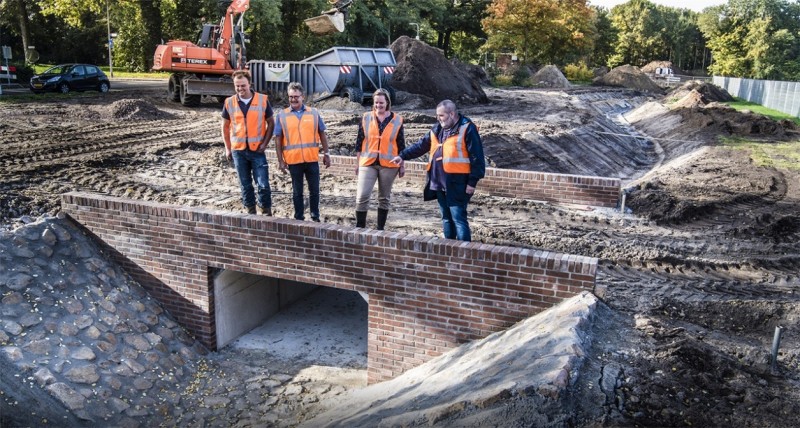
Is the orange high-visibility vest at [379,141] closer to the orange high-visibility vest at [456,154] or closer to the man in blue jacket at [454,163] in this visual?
the man in blue jacket at [454,163]

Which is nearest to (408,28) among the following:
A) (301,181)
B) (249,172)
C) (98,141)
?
(98,141)

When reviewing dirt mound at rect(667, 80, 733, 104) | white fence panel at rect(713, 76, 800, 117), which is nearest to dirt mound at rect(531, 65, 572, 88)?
dirt mound at rect(667, 80, 733, 104)

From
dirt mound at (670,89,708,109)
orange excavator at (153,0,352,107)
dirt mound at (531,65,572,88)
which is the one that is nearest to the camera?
orange excavator at (153,0,352,107)

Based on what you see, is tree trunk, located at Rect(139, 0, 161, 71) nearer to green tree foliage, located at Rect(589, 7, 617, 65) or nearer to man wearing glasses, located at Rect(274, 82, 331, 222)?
man wearing glasses, located at Rect(274, 82, 331, 222)

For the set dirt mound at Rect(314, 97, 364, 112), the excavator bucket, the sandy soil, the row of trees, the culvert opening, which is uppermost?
the row of trees

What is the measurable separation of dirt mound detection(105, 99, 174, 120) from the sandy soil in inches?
2.4

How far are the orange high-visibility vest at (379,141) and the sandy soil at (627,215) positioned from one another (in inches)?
69.3

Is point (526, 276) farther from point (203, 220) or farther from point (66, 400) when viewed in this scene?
point (66, 400)

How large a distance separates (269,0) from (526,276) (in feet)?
96.1

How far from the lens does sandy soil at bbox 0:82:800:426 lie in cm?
476

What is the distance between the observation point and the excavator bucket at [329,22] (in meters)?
18.3

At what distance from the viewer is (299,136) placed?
7496 millimetres

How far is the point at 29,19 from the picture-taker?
42719 mm

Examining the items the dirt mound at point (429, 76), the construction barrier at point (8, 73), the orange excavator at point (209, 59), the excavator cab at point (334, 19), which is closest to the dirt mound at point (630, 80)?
the dirt mound at point (429, 76)
